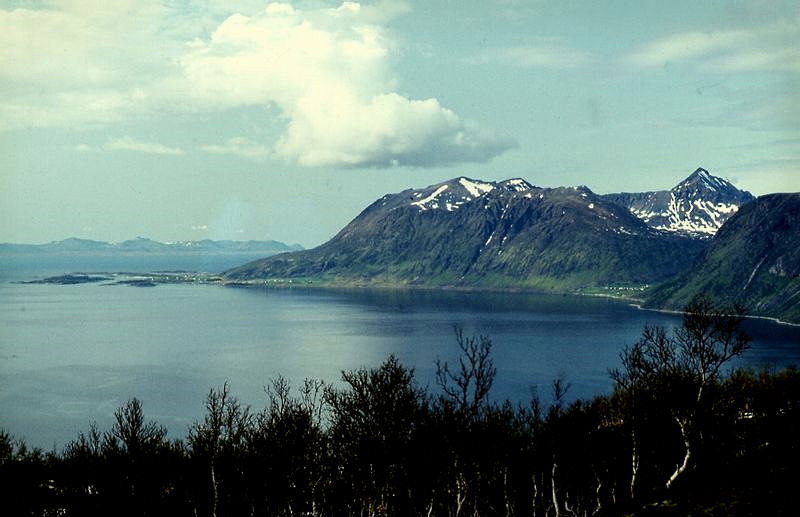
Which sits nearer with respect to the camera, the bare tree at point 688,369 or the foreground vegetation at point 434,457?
the bare tree at point 688,369

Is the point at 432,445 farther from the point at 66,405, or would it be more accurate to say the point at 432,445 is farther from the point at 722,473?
the point at 66,405

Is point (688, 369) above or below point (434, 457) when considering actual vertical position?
above

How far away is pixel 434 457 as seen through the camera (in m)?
51.7

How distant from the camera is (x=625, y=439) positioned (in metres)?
67.4

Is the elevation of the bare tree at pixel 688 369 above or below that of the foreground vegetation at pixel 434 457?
above

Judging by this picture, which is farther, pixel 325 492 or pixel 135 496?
pixel 135 496

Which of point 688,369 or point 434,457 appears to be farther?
point 434,457

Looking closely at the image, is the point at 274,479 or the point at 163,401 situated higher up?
the point at 274,479

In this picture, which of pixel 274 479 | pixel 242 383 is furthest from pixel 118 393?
pixel 274 479

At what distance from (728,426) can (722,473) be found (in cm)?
1920

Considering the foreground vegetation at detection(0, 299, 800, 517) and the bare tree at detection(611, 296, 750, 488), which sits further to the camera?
the foreground vegetation at detection(0, 299, 800, 517)

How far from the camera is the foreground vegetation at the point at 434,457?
4825 centimetres

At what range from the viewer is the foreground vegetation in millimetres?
48250

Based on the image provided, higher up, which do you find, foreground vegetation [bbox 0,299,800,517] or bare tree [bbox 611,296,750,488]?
bare tree [bbox 611,296,750,488]
